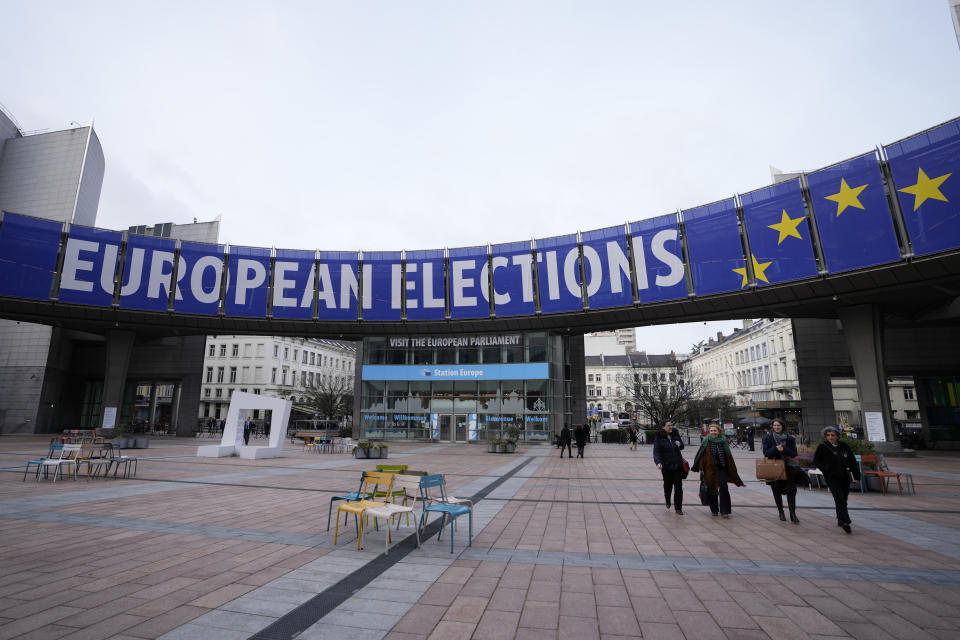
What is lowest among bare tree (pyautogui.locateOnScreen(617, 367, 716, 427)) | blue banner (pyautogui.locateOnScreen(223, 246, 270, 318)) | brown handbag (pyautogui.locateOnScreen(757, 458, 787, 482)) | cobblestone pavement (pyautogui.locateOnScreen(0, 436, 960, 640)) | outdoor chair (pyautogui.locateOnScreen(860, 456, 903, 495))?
cobblestone pavement (pyautogui.locateOnScreen(0, 436, 960, 640))

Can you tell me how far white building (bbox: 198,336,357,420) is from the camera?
63406 millimetres

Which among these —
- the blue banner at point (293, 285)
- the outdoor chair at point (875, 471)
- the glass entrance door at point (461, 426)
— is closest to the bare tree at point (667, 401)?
the glass entrance door at point (461, 426)

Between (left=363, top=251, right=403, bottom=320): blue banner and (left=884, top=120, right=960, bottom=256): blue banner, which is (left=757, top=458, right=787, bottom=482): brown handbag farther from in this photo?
(left=363, top=251, right=403, bottom=320): blue banner

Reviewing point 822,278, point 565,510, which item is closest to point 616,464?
point 565,510

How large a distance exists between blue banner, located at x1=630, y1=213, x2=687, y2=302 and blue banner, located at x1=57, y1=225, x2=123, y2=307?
34.6m

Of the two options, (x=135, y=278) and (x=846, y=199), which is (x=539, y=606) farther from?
(x=135, y=278)

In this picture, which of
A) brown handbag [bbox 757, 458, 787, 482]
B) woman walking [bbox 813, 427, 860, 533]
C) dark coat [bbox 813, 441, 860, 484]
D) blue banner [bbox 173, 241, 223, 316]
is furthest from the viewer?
blue banner [bbox 173, 241, 223, 316]

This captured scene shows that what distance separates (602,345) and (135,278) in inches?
3108

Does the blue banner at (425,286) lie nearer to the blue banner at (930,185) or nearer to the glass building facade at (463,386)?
the glass building facade at (463,386)

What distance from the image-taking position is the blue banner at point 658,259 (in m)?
28.2

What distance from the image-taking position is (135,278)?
3241cm

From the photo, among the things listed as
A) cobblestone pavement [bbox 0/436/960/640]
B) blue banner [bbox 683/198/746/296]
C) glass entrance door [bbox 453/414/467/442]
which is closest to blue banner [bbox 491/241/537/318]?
glass entrance door [bbox 453/414/467/442]

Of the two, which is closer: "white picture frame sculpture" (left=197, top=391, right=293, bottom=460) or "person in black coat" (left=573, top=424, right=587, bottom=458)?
"white picture frame sculpture" (left=197, top=391, right=293, bottom=460)

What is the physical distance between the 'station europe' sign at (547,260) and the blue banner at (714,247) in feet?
0.19
